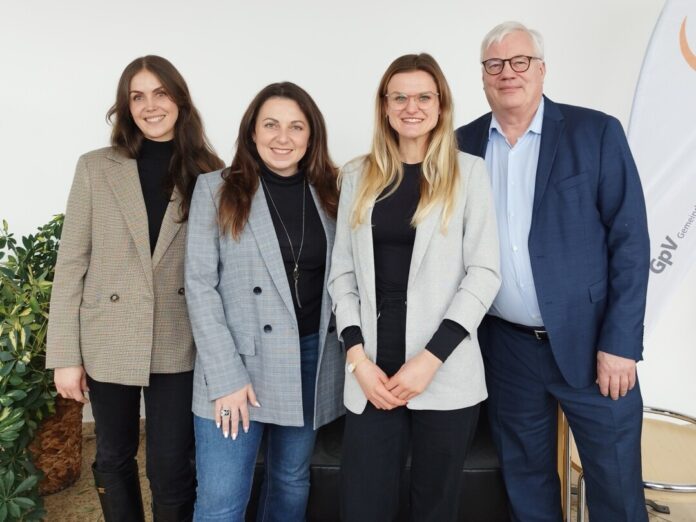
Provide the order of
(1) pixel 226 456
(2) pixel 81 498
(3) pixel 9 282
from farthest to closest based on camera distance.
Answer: (2) pixel 81 498 → (3) pixel 9 282 → (1) pixel 226 456

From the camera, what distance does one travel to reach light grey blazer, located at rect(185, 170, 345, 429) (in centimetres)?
145

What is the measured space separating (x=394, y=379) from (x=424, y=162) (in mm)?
600

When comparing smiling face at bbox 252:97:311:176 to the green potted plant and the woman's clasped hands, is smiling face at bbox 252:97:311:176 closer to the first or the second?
the woman's clasped hands

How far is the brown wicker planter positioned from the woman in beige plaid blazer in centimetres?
88

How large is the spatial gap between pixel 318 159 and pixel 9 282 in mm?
1448

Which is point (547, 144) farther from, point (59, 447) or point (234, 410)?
point (59, 447)

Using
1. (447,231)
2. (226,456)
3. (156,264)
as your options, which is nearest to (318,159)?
(447,231)

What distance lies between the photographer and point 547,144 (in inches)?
63.4

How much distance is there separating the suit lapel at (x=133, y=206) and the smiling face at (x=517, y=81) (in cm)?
117

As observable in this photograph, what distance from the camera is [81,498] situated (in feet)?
7.98

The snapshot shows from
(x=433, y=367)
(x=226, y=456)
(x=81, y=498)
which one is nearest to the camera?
(x=433, y=367)

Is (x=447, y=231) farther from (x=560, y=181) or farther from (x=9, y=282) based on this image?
(x=9, y=282)

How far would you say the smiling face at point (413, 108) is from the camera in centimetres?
142

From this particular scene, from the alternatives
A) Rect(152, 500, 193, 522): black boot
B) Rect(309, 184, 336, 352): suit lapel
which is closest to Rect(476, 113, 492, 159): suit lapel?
Rect(309, 184, 336, 352): suit lapel
